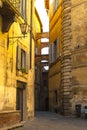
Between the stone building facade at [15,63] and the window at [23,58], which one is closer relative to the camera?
the stone building facade at [15,63]

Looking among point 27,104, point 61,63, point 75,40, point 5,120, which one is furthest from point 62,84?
point 5,120

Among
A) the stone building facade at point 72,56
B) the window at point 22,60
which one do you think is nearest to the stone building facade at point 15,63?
the window at point 22,60

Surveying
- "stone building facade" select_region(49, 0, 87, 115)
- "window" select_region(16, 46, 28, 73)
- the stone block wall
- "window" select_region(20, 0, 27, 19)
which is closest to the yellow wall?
"stone building facade" select_region(49, 0, 87, 115)

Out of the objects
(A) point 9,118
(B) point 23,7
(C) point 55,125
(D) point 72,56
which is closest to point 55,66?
(D) point 72,56

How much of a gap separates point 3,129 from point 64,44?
51.6ft

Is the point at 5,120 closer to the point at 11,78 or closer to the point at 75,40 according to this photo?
the point at 11,78

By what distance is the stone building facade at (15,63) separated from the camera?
16062 millimetres

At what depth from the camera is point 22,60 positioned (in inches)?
823

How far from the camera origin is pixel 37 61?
51.8 m

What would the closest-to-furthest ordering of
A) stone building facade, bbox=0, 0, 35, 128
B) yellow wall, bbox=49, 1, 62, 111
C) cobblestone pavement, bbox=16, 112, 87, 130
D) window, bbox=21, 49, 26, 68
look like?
stone building facade, bbox=0, 0, 35, 128, cobblestone pavement, bbox=16, 112, 87, 130, window, bbox=21, 49, 26, 68, yellow wall, bbox=49, 1, 62, 111

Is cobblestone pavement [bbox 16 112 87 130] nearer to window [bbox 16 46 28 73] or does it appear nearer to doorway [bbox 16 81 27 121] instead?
doorway [bbox 16 81 27 121]

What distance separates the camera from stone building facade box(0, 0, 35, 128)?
16.1m

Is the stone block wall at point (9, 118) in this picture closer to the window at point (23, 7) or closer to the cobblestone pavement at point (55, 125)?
the cobblestone pavement at point (55, 125)

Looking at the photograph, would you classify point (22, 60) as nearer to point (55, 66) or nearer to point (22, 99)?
point (22, 99)
